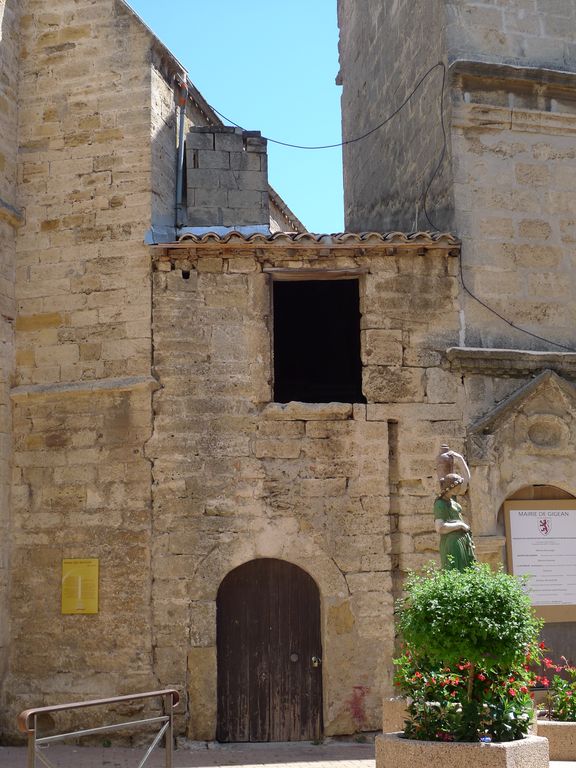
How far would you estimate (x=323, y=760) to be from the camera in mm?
8586

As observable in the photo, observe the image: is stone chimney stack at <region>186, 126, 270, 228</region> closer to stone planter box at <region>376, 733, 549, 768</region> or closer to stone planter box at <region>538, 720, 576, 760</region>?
stone planter box at <region>538, 720, 576, 760</region>

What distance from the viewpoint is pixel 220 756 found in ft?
29.0

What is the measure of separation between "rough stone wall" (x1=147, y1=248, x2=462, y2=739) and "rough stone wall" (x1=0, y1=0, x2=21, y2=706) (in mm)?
1504

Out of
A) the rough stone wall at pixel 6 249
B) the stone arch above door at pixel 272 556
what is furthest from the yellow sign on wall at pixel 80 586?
the stone arch above door at pixel 272 556

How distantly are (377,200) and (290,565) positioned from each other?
5.41 meters

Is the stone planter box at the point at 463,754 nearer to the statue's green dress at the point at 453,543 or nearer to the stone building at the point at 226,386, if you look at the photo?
the statue's green dress at the point at 453,543

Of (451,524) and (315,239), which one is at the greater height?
(315,239)

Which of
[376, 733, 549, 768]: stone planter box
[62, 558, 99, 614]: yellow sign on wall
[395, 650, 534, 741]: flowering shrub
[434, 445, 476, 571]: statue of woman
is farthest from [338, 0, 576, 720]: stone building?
[376, 733, 549, 768]: stone planter box

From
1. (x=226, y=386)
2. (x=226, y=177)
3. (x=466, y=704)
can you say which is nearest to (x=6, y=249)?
(x=226, y=177)

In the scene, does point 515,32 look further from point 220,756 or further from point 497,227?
point 220,756

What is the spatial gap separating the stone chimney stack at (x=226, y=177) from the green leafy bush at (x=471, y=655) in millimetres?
5930

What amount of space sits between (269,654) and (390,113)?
696 cm

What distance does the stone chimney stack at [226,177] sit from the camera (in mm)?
11094

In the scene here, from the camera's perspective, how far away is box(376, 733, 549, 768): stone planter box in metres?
5.70
